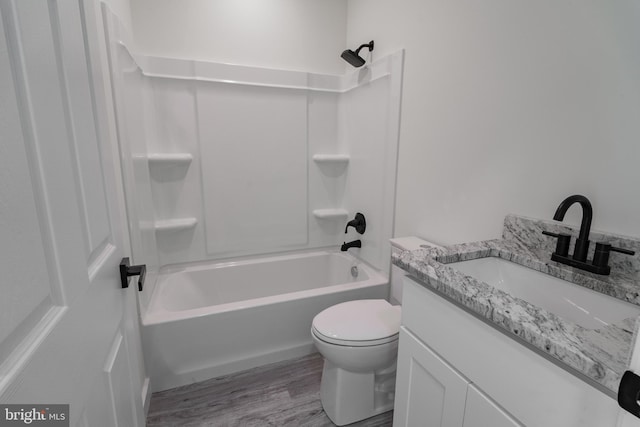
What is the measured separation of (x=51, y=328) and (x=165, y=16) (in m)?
2.20

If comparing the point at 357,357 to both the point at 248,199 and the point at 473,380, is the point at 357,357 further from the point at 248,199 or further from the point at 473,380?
the point at 248,199

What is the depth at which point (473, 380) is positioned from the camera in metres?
0.78

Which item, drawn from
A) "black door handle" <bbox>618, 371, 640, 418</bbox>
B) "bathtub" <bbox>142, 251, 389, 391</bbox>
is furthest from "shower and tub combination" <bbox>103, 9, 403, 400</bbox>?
"black door handle" <bbox>618, 371, 640, 418</bbox>

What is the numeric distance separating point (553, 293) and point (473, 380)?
43 centimetres

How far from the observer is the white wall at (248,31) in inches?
76.2

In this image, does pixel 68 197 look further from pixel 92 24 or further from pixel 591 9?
pixel 591 9

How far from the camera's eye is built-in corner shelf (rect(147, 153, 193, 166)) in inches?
76.7

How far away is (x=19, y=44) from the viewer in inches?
15.5

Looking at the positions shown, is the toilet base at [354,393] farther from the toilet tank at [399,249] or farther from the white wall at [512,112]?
the white wall at [512,112]

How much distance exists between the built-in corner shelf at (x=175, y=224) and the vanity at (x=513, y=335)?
1.66m

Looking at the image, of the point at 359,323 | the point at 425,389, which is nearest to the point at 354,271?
the point at 359,323

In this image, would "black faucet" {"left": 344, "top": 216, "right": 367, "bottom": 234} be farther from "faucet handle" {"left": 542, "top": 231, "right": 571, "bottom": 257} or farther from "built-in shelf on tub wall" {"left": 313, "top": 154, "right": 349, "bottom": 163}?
"faucet handle" {"left": 542, "top": 231, "right": 571, "bottom": 257}

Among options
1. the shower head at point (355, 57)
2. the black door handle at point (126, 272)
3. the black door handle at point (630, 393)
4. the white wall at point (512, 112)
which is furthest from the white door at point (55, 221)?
the shower head at point (355, 57)

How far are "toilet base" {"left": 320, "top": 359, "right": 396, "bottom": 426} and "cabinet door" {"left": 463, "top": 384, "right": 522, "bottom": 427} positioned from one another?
70 cm
